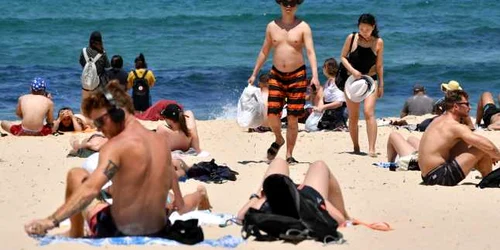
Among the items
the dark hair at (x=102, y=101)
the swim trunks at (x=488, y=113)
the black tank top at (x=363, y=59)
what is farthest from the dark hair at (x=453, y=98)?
the swim trunks at (x=488, y=113)

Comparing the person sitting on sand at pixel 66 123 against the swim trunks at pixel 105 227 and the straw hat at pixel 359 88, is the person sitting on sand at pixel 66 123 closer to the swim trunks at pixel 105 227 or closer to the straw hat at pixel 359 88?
the straw hat at pixel 359 88

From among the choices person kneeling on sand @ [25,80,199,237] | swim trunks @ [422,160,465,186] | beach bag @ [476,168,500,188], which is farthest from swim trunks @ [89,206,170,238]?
beach bag @ [476,168,500,188]

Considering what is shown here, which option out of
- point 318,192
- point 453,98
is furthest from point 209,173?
point 318,192

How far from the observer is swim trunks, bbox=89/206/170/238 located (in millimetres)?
6562

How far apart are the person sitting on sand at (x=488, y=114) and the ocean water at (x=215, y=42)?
339 cm

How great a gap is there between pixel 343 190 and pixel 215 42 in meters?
19.6

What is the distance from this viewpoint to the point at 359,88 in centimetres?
1092

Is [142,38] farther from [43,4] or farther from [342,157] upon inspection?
[342,157]

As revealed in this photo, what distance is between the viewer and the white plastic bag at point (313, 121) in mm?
13622

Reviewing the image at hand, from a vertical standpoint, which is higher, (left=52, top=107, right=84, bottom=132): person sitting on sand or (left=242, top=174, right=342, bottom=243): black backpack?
(left=242, top=174, right=342, bottom=243): black backpack

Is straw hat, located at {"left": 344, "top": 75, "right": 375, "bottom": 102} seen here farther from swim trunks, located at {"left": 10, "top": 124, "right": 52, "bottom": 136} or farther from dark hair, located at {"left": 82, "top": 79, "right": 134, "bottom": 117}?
dark hair, located at {"left": 82, "top": 79, "right": 134, "bottom": 117}

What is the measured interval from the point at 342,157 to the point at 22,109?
428cm

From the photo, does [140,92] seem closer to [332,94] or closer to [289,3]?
[332,94]

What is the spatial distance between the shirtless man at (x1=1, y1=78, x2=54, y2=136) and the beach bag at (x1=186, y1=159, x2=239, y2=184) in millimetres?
3980
